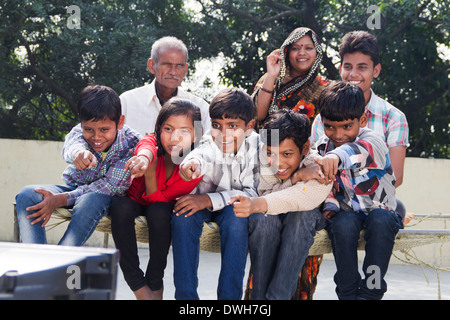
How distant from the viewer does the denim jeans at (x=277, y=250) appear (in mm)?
2316

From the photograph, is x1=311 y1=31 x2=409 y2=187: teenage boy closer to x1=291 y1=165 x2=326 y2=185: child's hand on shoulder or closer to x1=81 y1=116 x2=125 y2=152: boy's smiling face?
x1=291 y1=165 x2=326 y2=185: child's hand on shoulder

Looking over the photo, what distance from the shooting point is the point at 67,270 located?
127cm

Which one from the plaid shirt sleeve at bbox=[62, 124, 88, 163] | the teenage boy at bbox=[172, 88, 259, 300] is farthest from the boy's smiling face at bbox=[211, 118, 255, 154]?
the plaid shirt sleeve at bbox=[62, 124, 88, 163]

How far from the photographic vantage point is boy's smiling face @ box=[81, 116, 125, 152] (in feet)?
8.68

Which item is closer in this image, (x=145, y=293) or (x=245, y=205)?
(x=245, y=205)

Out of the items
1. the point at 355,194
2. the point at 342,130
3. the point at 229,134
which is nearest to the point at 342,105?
the point at 342,130

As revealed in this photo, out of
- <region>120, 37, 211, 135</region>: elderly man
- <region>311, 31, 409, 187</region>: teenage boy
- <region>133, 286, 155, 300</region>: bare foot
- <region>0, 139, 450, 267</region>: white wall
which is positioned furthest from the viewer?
<region>0, 139, 450, 267</region>: white wall

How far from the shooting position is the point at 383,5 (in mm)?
6523

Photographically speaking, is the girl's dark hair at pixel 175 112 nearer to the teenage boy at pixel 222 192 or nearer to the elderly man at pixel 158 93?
the teenage boy at pixel 222 192

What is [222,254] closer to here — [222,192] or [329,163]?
[222,192]

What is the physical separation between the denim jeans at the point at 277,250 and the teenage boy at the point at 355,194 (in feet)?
0.52

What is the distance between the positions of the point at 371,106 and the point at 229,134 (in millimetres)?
850

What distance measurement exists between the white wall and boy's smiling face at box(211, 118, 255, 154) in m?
4.29

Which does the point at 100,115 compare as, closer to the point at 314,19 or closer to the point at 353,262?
the point at 353,262
